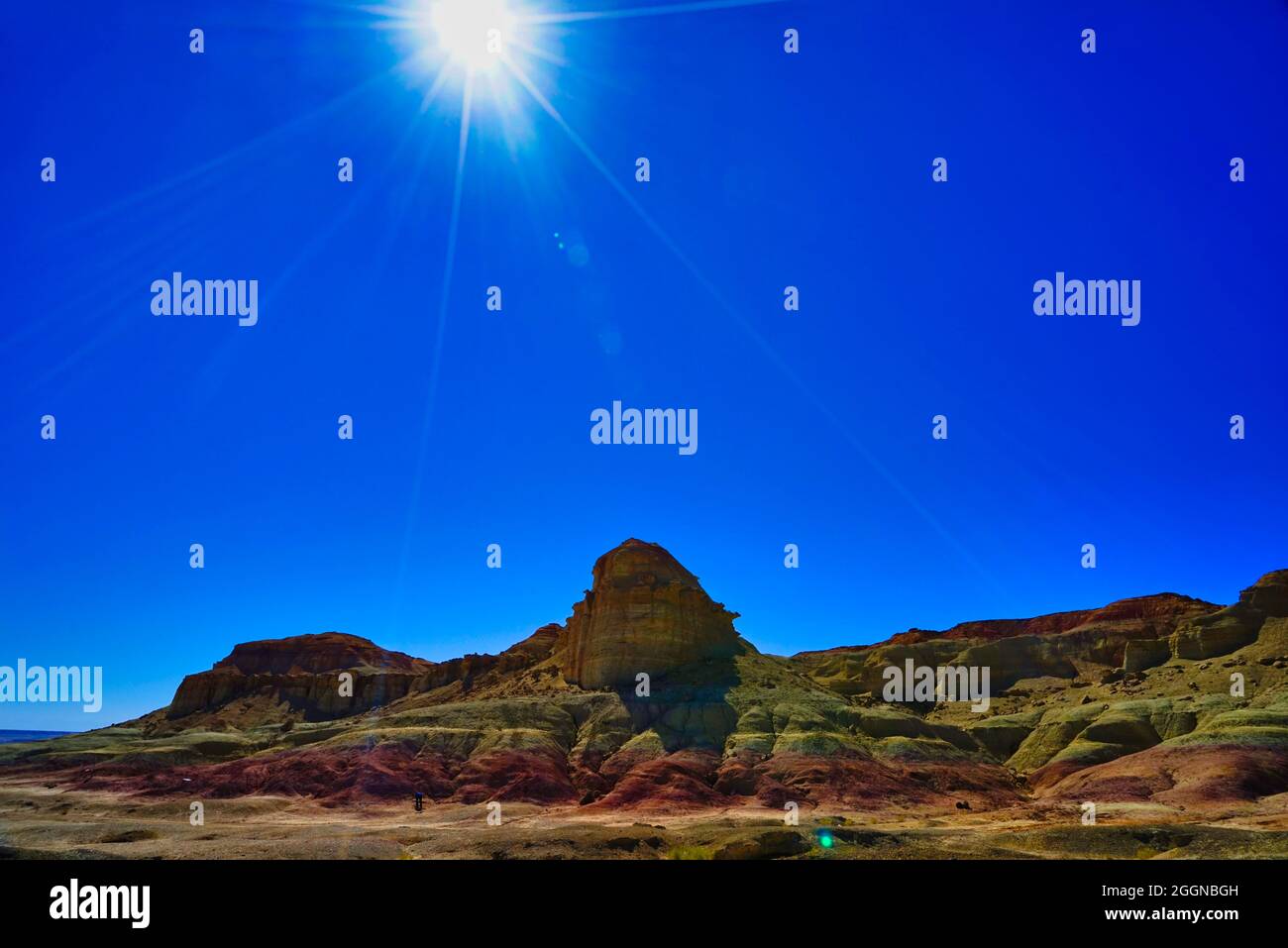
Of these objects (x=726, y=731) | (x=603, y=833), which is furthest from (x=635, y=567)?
(x=603, y=833)

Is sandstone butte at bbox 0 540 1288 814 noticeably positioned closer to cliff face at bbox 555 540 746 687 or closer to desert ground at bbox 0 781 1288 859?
cliff face at bbox 555 540 746 687

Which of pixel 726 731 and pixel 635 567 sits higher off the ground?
pixel 635 567

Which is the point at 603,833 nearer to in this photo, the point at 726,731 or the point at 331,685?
the point at 726,731

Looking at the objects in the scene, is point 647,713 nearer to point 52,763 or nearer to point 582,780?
point 582,780

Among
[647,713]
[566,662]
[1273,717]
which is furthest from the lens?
[566,662]

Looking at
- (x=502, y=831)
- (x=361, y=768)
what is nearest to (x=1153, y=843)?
(x=502, y=831)

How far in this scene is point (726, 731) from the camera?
69.9 metres

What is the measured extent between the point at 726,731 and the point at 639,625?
18.5 m

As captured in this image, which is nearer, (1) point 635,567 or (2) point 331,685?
(1) point 635,567

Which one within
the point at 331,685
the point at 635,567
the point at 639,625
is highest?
the point at 635,567

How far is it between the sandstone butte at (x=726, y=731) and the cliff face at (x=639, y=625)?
234 millimetres
